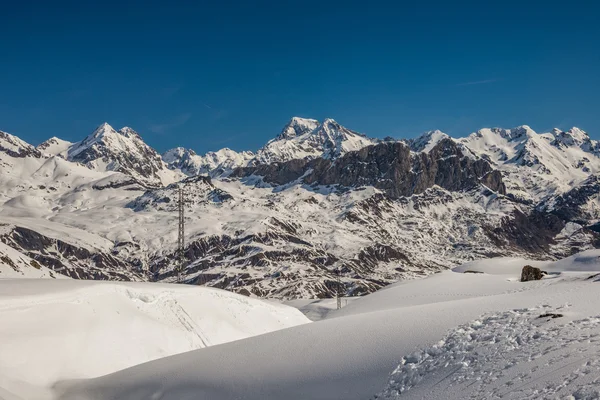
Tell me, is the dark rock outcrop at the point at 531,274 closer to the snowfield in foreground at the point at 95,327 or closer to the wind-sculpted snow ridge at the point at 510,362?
the snowfield in foreground at the point at 95,327

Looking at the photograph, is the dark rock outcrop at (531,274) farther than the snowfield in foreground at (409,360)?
Yes

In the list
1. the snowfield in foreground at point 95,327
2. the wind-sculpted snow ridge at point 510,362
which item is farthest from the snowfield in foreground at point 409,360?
the snowfield in foreground at point 95,327

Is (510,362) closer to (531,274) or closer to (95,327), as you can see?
(95,327)

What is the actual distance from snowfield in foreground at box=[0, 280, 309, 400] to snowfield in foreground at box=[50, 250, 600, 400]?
2.10 metres

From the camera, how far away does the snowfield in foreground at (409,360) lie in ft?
56.9

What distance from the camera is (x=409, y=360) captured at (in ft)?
68.5

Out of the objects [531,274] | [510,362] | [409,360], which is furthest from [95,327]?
[531,274]

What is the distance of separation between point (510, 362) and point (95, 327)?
22778 millimetres

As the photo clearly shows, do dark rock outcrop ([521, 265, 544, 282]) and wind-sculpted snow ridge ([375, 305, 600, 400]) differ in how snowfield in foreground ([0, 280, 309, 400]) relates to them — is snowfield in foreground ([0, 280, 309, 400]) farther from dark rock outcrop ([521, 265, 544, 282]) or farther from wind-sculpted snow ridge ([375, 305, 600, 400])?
dark rock outcrop ([521, 265, 544, 282])

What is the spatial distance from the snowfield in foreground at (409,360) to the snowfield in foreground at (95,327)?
2.10 m

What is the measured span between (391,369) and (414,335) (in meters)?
2.94

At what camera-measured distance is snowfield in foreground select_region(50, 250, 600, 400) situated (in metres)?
17.3

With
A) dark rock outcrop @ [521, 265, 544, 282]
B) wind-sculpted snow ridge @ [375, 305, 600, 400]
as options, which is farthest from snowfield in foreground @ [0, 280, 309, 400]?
dark rock outcrop @ [521, 265, 544, 282]

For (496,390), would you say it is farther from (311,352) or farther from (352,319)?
(352,319)
